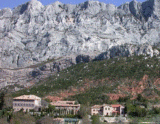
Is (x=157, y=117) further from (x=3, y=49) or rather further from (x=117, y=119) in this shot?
(x=3, y=49)

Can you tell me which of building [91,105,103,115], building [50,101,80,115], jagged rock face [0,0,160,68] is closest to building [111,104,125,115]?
A: building [91,105,103,115]

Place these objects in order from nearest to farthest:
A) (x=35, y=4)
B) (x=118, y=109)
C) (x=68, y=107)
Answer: (x=118, y=109) < (x=68, y=107) < (x=35, y=4)

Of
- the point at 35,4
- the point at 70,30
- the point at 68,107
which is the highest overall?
the point at 35,4

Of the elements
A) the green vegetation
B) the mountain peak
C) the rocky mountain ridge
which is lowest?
the green vegetation

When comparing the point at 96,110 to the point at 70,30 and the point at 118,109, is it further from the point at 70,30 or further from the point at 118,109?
the point at 70,30

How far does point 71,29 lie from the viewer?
160 m

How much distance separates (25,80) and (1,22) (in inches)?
2011

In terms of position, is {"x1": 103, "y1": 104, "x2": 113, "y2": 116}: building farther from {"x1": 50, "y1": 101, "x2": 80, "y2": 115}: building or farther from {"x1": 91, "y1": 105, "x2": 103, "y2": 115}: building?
{"x1": 50, "y1": 101, "x2": 80, "y2": 115}: building

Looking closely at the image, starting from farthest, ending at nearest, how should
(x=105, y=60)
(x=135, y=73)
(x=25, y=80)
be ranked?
1. (x=25, y=80)
2. (x=105, y=60)
3. (x=135, y=73)

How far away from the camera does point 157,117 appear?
6894 cm

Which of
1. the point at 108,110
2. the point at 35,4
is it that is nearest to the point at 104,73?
the point at 108,110

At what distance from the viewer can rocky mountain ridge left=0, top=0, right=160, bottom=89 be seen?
14812 centimetres

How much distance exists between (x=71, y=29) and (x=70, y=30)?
76 centimetres

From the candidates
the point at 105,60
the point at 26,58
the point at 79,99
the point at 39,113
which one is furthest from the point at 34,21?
the point at 39,113
